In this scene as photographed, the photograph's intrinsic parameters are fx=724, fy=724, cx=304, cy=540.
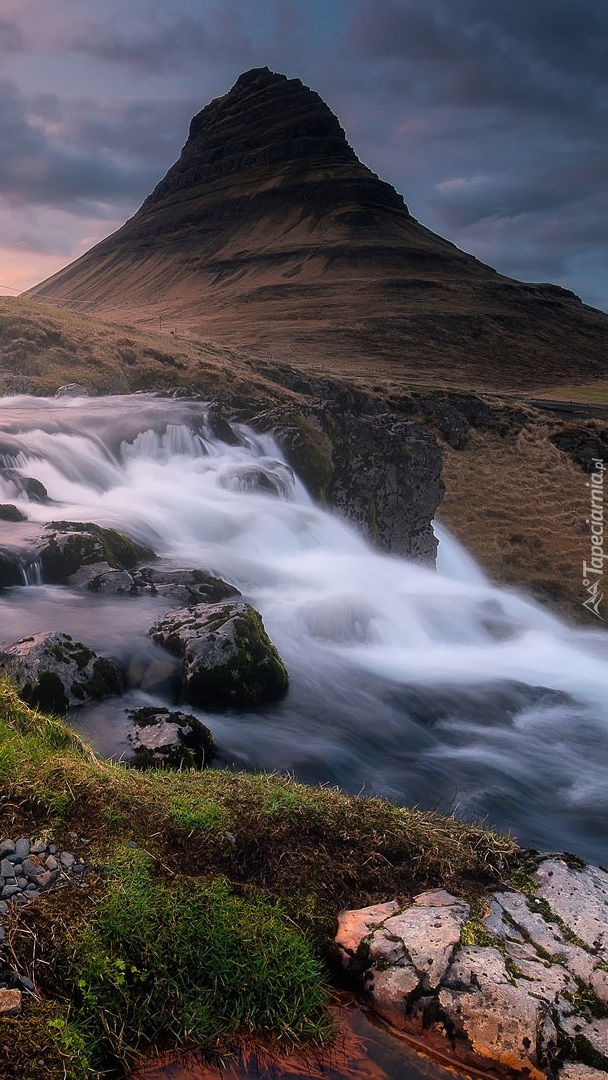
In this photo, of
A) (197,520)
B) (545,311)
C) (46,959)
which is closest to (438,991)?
(46,959)

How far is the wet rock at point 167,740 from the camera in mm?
8773

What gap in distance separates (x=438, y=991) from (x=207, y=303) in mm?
171400

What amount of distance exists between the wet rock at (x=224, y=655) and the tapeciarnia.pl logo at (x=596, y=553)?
21.8 meters

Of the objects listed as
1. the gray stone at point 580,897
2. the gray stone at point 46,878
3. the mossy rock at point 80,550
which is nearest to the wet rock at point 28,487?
the mossy rock at point 80,550

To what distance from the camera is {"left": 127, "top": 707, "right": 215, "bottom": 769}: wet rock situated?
8.77 meters

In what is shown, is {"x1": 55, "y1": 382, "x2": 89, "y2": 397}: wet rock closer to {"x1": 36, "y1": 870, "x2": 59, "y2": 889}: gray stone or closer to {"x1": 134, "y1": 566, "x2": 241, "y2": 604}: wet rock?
{"x1": 134, "y1": 566, "x2": 241, "y2": 604}: wet rock

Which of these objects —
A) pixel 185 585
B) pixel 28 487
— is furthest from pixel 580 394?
pixel 185 585

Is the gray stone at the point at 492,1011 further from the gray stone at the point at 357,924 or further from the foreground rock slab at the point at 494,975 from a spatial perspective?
the gray stone at the point at 357,924

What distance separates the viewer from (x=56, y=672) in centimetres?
1014

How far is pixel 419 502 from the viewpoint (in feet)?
106

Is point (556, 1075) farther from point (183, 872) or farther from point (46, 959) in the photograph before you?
point (46, 959)

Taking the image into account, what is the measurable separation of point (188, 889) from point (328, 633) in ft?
40.6

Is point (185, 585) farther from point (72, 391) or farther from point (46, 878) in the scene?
point (72, 391)

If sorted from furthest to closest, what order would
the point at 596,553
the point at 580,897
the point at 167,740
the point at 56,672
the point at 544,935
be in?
1. the point at 596,553
2. the point at 56,672
3. the point at 167,740
4. the point at 580,897
5. the point at 544,935
